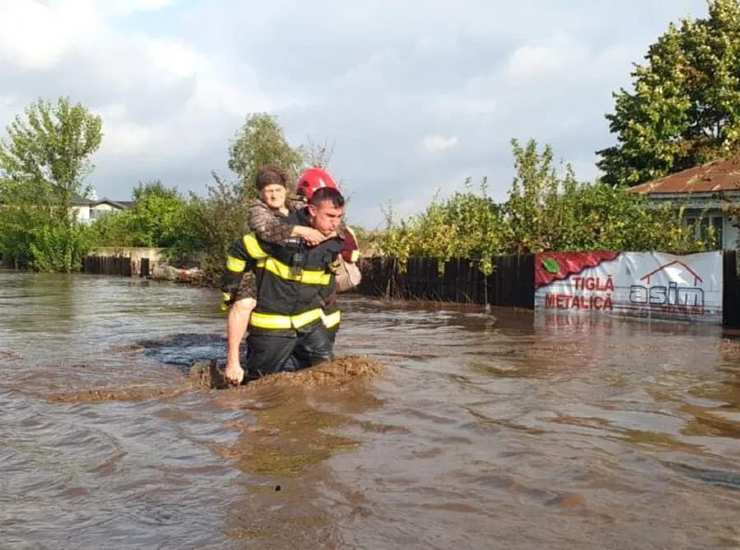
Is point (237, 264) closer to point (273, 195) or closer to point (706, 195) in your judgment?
point (273, 195)

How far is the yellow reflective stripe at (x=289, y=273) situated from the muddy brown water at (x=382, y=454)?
31.4 inches

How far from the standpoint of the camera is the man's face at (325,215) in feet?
20.8

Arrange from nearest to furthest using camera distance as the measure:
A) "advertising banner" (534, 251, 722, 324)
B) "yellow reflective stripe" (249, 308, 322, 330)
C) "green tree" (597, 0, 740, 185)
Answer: "yellow reflective stripe" (249, 308, 322, 330)
"advertising banner" (534, 251, 722, 324)
"green tree" (597, 0, 740, 185)

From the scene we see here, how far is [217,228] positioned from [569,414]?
31.1 meters

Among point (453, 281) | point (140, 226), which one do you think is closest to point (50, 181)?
point (140, 226)

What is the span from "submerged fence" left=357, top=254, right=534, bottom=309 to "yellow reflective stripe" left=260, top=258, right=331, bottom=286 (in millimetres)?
13468

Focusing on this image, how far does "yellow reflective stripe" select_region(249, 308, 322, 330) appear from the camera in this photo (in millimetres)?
6566

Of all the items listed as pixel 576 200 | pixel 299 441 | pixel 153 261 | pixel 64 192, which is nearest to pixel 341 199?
pixel 299 441

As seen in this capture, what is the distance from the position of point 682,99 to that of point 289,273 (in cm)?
2664

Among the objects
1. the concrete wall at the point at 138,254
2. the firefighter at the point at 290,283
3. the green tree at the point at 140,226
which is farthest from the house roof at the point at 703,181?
the green tree at the point at 140,226

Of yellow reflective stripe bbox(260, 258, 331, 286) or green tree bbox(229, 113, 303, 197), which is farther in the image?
green tree bbox(229, 113, 303, 197)

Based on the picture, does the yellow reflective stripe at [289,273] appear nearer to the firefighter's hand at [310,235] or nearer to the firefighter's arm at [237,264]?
the firefighter's arm at [237,264]

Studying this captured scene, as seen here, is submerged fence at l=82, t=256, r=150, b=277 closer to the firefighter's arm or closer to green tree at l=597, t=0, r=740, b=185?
green tree at l=597, t=0, r=740, b=185

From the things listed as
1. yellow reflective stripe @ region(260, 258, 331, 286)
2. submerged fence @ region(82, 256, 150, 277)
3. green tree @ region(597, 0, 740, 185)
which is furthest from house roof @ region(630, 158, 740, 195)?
submerged fence @ region(82, 256, 150, 277)
